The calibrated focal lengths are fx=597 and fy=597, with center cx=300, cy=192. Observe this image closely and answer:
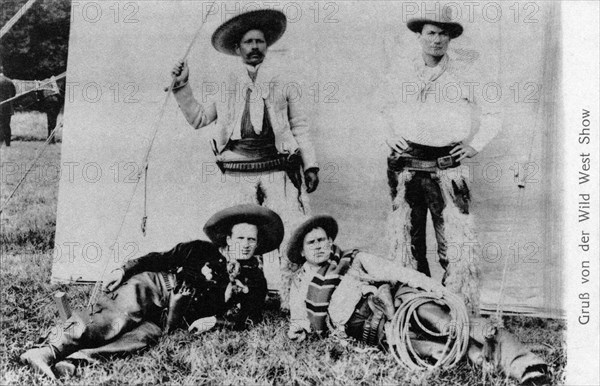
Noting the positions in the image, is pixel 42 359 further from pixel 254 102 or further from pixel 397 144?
pixel 397 144

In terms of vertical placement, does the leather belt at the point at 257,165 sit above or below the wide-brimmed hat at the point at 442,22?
below

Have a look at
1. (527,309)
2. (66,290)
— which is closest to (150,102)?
(66,290)

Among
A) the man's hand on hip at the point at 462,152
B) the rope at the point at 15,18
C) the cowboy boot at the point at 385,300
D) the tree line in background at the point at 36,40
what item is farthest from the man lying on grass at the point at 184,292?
the rope at the point at 15,18

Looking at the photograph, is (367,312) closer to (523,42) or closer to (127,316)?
(127,316)

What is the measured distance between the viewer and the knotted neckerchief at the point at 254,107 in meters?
4.45

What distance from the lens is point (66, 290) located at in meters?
4.43

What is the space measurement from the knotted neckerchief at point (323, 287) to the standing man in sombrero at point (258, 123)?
287 mm

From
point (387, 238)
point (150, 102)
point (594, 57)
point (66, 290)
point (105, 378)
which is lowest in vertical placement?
point (105, 378)

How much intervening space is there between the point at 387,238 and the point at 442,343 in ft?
2.76

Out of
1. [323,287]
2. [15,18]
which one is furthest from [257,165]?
[15,18]

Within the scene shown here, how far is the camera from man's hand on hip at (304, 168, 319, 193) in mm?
4438

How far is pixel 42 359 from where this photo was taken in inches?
166

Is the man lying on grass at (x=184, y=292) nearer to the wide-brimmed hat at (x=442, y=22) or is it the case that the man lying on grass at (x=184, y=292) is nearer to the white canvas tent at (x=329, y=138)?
the white canvas tent at (x=329, y=138)

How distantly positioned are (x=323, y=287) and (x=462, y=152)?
4.71 ft
